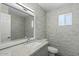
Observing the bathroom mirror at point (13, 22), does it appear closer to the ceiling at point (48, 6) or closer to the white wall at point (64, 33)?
the ceiling at point (48, 6)

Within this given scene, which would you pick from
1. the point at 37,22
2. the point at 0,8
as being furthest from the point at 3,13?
the point at 37,22

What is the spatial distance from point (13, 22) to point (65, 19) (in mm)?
1723

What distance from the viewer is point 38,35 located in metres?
2.41

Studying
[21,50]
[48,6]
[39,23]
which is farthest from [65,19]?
[21,50]

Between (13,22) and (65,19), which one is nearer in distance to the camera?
(13,22)

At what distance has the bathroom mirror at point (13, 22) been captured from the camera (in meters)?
1.24

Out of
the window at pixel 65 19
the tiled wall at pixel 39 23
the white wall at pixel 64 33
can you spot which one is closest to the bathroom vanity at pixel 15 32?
the tiled wall at pixel 39 23

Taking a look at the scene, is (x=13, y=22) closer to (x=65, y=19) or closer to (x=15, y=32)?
(x=15, y=32)

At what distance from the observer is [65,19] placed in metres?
2.45

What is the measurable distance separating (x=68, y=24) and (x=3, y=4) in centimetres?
199

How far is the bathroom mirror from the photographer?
1.24 meters

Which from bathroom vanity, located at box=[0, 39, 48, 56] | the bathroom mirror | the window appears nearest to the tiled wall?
the bathroom mirror

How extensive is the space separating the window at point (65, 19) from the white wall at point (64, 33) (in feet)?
0.33

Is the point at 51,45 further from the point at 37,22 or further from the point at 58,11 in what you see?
the point at 58,11
